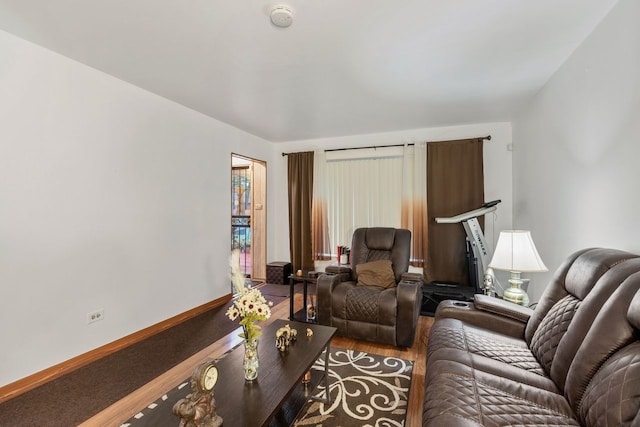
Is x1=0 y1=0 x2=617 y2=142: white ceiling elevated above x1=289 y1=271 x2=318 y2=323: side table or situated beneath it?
elevated above

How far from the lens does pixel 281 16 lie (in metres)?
1.77

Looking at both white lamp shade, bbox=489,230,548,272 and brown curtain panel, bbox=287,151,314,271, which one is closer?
white lamp shade, bbox=489,230,548,272

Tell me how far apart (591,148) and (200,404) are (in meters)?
Answer: 2.74

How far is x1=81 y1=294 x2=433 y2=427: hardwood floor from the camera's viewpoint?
5.88 feet

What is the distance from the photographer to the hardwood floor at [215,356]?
5.88 ft

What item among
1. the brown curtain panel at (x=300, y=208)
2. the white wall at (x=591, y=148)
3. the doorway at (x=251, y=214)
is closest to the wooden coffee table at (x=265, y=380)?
the white wall at (x=591, y=148)

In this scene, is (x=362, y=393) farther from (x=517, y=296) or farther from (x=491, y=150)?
(x=491, y=150)

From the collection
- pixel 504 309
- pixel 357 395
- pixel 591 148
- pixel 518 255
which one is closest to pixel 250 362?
pixel 357 395

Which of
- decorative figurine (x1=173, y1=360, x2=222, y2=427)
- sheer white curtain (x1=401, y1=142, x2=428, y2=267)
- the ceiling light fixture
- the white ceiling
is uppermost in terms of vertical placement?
the white ceiling

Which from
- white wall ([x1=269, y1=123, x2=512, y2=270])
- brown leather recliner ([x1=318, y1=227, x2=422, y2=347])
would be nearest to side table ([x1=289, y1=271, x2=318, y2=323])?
brown leather recliner ([x1=318, y1=227, x2=422, y2=347])

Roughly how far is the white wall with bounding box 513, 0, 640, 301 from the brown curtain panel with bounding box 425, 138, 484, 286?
940 mm

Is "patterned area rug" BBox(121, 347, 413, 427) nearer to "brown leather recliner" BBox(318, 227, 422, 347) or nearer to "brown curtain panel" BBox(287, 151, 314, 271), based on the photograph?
"brown leather recliner" BBox(318, 227, 422, 347)

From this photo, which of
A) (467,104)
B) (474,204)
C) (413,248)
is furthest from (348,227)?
(467,104)

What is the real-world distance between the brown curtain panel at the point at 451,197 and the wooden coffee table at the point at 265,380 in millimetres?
2761
